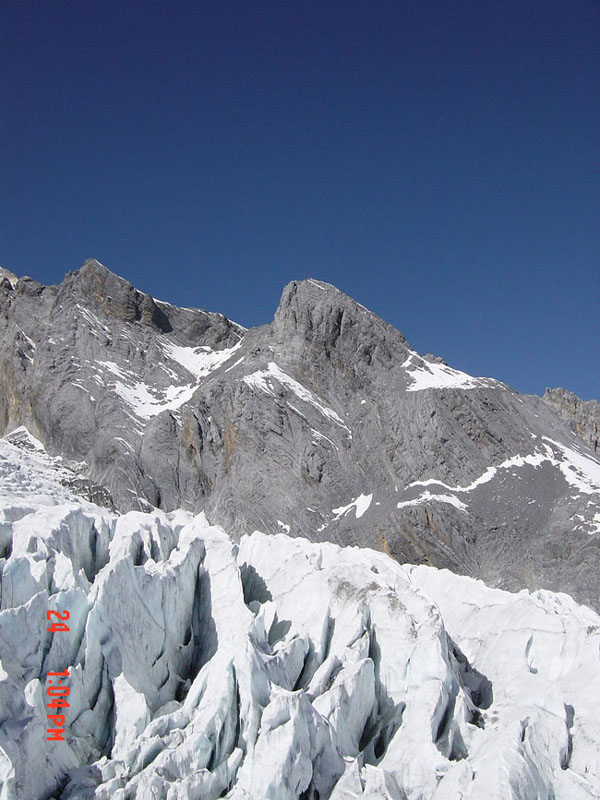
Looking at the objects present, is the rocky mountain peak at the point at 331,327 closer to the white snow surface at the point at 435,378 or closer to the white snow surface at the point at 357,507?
the white snow surface at the point at 435,378

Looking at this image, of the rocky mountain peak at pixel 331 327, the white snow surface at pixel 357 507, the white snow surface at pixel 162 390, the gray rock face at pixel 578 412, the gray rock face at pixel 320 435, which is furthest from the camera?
the gray rock face at pixel 578 412

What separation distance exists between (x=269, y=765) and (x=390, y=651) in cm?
729

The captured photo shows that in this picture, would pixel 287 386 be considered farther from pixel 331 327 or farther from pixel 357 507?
pixel 357 507

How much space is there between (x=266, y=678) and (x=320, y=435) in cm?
6066

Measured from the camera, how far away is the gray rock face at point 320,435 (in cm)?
7256

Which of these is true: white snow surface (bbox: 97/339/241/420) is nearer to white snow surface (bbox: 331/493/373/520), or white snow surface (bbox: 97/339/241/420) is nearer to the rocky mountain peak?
the rocky mountain peak

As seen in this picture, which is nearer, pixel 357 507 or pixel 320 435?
pixel 357 507

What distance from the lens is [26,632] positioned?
26.2 meters

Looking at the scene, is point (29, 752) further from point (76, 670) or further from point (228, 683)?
point (228, 683)

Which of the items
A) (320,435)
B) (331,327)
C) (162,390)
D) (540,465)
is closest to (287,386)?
(320,435)

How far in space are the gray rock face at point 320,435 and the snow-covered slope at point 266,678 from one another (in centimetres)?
3532

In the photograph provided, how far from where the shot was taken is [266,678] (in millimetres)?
26016

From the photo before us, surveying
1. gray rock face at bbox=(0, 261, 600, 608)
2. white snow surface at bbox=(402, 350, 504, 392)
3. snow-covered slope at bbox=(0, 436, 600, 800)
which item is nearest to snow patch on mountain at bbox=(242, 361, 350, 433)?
gray rock face at bbox=(0, 261, 600, 608)

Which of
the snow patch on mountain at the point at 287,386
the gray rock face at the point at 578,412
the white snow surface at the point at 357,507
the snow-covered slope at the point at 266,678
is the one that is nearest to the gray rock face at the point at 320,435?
the white snow surface at the point at 357,507
